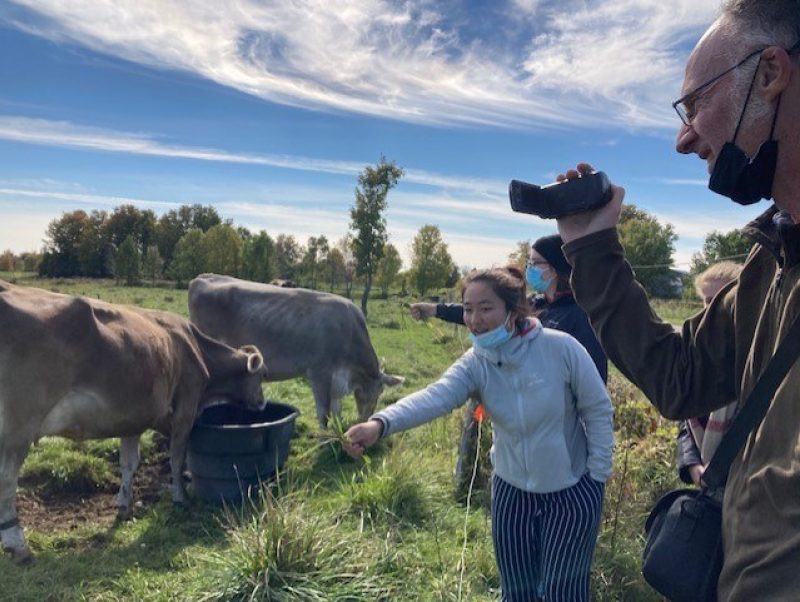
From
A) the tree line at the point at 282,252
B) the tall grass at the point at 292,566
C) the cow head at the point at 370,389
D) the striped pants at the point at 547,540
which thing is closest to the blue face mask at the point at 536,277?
the striped pants at the point at 547,540

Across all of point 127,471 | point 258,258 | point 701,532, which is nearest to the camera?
point 701,532

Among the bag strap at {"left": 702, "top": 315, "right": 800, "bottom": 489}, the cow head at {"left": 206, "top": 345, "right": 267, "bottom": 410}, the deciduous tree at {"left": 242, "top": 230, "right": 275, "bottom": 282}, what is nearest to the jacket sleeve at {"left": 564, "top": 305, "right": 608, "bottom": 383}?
the bag strap at {"left": 702, "top": 315, "right": 800, "bottom": 489}

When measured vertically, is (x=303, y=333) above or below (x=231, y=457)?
above

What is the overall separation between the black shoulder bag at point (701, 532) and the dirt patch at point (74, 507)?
5.30 meters

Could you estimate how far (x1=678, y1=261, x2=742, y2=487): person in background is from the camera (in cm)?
340

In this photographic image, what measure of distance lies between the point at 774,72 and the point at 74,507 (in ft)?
21.1

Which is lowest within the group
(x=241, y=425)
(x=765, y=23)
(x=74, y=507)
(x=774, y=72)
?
(x=74, y=507)

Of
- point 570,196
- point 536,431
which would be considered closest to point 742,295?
point 570,196

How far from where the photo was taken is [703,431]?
385 cm

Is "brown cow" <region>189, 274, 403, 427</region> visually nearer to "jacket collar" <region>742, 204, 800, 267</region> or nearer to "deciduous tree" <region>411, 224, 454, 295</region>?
"jacket collar" <region>742, 204, 800, 267</region>

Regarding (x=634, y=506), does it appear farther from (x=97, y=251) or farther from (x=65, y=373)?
(x=97, y=251)

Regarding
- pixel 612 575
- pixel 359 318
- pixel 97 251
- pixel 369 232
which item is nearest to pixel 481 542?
pixel 612 575

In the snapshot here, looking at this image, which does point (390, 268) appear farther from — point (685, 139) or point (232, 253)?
point (685, 139)

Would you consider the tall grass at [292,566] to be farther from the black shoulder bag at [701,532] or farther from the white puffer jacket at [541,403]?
the black shoulder bag at [701,532]
